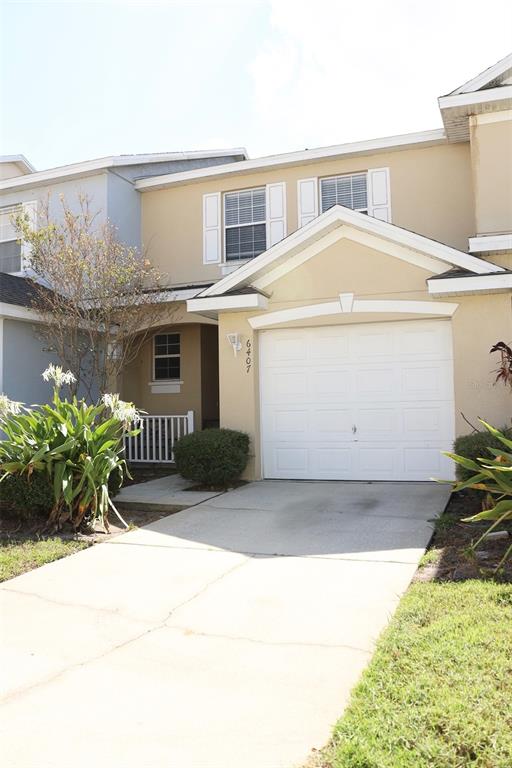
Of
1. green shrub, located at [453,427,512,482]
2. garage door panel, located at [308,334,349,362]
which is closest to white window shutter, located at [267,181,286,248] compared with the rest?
garage door panel, located at [308,334,349,362]

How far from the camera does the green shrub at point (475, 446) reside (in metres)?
8.27

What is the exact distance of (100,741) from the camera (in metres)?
3.04

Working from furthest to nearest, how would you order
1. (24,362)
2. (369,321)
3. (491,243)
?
(24,362) < (369,321) < (491,243)

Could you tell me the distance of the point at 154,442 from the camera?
13094 millimetres

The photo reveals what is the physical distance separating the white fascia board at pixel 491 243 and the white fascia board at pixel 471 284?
93cm

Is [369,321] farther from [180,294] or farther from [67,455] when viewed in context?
[67,455]

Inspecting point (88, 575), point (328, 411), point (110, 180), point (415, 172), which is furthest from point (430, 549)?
point (110, 180)

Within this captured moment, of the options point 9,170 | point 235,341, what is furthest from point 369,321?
point 9,170

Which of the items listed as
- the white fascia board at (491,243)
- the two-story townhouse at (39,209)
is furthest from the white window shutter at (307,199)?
the white fascia board at (491,243)

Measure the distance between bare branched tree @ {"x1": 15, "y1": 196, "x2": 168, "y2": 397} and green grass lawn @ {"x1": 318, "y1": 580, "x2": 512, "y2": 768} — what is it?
8.52m

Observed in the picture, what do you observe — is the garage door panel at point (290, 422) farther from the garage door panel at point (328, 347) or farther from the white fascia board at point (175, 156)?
the white fascia board at point (175, 156)

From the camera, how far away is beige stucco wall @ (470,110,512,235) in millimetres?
10336

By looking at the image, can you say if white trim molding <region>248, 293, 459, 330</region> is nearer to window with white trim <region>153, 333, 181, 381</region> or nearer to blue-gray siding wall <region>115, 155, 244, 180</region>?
window with white trim <region>153, 333, 181, 381</region>

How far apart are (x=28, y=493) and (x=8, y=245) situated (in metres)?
9.83
